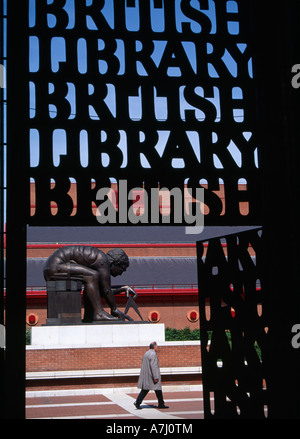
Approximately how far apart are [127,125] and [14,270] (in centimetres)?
143

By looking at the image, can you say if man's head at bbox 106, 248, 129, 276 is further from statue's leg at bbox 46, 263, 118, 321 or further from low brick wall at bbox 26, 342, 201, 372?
low brick wall at bbox 26, 342, 201, 372

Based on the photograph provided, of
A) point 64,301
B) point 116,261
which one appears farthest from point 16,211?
point 116,261

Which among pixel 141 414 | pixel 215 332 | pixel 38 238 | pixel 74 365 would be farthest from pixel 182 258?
A: pixel 215 332

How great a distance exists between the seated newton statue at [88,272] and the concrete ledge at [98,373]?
2.25 m

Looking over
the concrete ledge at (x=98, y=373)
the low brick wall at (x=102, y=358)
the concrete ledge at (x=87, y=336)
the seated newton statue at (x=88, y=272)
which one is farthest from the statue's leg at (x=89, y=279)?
the concrete ledge at (x=98, y=373)

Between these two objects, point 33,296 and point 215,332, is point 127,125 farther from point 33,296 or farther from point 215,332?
point 33,296

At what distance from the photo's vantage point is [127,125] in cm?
494

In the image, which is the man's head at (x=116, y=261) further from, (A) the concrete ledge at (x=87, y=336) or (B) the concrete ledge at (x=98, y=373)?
(B) the concrete ledge at (x=98, y=373)

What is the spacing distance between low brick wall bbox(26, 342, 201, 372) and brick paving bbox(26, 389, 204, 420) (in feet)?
4.62

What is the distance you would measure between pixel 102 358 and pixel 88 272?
2.62 metres

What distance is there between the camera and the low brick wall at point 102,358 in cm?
1789

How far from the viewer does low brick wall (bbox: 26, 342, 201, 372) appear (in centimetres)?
1789

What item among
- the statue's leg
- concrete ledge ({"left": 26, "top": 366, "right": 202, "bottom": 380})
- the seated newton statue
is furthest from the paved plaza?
the seated newton statue

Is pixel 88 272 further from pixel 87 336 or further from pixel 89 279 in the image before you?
pixel 87 336
